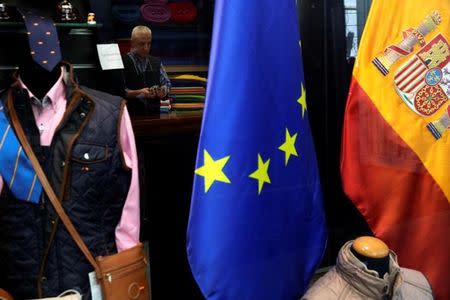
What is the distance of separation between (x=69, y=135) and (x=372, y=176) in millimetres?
1203

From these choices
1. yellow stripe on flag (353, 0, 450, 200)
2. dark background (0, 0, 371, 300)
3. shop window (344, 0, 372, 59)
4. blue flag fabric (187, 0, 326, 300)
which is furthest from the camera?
shop window (344, 0, 372, 59)

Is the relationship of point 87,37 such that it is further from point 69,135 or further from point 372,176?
point 372,176

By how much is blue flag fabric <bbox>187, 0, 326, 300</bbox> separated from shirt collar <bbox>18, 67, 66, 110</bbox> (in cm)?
46

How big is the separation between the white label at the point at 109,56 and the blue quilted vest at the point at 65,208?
436mm

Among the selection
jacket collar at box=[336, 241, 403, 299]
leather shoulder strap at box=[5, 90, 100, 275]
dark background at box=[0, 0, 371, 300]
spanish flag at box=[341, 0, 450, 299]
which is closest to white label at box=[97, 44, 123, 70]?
dark background at box=[0, 0, 371, 300]

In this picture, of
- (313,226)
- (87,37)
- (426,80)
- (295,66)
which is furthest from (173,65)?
(426,80)

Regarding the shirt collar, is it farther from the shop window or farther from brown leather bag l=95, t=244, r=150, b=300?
the shop window

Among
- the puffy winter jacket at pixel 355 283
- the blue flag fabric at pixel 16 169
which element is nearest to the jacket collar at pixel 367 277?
the puffy winter jacket at pixel 355 283

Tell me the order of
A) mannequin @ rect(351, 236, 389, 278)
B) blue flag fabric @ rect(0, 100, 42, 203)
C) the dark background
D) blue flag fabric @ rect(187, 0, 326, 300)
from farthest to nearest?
the dark background → mannequin @ rect(351, 236, 389, 278) → blue flag fabric @ rect(187, 0, 326, 300) → blue flag fabric @ rect(0, 100, 42, 203)

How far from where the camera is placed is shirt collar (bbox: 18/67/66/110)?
1305 mm

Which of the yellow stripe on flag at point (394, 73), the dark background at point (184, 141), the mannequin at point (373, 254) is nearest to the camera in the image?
the mannequin at point (373, 254)

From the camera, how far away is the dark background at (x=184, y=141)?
1859mm

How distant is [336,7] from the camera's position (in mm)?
2234

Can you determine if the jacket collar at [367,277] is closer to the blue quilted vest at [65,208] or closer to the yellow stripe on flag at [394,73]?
the yellow stripe on flag at [394,73]
